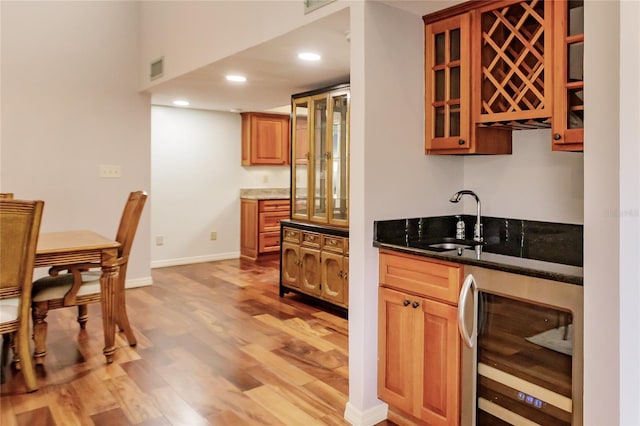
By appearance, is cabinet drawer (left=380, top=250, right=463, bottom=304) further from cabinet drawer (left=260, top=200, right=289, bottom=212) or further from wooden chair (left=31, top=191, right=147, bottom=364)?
cabinet drawer (left=260, top=200, right=289, bottom=212)

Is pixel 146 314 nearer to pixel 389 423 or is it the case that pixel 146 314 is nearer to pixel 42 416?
pixel 42 416

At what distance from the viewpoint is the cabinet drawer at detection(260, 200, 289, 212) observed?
650 cm

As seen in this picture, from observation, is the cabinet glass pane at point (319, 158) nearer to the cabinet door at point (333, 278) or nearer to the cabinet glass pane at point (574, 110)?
the cabinet door at point (333, 278)

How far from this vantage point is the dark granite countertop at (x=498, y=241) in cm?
196

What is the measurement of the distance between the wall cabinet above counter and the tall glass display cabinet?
1.53m

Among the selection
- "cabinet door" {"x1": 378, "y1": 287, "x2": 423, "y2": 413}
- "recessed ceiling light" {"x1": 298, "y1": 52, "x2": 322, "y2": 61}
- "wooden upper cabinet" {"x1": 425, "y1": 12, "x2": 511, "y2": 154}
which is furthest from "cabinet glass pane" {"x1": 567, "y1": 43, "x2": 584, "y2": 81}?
"recessed ceiling light" {"x1": 298, "y1": 52, "x2": 322, "y2": 61}

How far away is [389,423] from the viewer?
2.29 m

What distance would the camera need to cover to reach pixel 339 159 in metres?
4.10

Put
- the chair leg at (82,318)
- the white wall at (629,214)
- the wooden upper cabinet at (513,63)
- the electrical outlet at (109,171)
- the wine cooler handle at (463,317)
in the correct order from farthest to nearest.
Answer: the electrical outlet at (109,171) < the chair leg at (82,318) < the wooden upper cabinet at (513,63) < the wine cooler handle at (463,317) < the white wall at (629,214)

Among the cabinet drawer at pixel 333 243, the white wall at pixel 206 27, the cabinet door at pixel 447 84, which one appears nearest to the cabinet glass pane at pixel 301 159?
the cabinet drawer at pixel 333 243

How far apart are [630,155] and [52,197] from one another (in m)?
4.67

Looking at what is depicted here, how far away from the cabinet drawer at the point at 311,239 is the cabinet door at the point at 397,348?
190 centimetres

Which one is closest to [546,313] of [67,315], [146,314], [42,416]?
[42,416]

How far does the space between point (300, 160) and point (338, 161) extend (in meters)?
0.62
